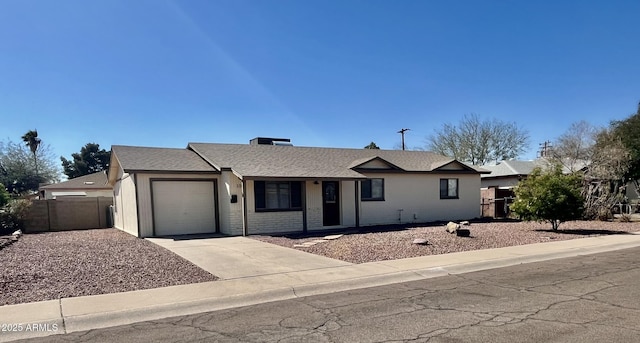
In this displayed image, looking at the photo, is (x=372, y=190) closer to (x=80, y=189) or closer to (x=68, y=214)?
(x=68, y=214)

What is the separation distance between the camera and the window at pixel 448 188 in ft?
75.3

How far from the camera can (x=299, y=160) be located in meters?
20.4

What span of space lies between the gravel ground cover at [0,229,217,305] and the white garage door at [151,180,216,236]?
357cm

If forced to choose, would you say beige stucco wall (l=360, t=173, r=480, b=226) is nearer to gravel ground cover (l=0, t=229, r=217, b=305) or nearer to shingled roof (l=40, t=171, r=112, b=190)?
gravel ground cover (l=0, t=229, r=217, b=305)

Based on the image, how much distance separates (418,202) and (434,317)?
1650 centimetres

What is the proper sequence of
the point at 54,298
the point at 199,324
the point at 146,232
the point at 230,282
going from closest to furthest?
the point at 199,324, the point at 54,298, the point at 230,282, the point at 146,232

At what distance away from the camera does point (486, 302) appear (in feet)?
21.8

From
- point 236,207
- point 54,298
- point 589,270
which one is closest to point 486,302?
point 589,270

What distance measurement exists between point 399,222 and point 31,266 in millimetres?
15813

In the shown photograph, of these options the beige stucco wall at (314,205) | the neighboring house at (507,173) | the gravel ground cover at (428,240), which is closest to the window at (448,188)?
the gravel ground cover at (428,240)

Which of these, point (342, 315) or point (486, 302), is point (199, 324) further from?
point (486, 302)

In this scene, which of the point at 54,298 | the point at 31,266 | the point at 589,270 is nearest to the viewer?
the point at 54,298

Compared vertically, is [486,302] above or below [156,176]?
below

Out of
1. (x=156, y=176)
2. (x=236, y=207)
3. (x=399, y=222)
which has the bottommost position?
(x=399, y=222)
